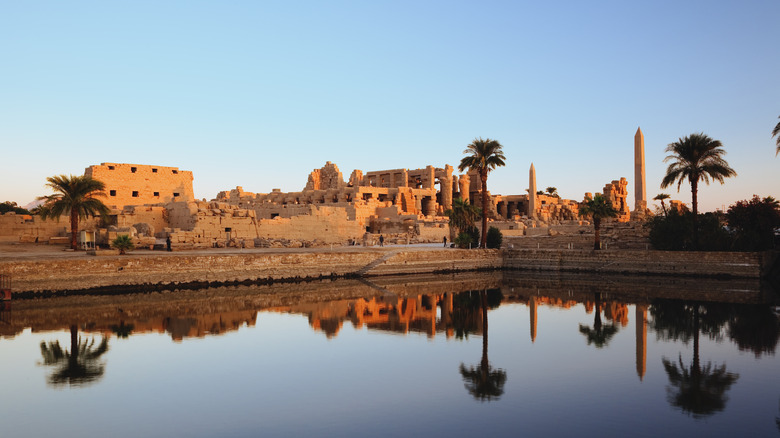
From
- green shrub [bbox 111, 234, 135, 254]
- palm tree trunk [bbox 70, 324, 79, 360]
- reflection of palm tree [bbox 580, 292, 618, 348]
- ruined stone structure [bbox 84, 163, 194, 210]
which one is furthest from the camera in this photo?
ruined stone structure [bbox 84, 163, 194, 210]

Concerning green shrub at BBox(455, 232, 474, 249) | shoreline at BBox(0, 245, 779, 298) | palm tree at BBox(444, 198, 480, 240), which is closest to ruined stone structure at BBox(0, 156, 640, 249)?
shoreline at BBox(0, 245, 779, 298)

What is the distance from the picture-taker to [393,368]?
12133mm

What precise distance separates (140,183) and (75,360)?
2968 centimetres

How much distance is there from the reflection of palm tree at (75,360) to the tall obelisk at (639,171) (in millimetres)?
40816

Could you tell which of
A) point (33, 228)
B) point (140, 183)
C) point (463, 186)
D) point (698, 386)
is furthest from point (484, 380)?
point (463, 186)

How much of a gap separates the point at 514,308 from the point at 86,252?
1757cm

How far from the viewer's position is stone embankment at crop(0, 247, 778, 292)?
66.0ft

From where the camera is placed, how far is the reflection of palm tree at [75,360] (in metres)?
11.2

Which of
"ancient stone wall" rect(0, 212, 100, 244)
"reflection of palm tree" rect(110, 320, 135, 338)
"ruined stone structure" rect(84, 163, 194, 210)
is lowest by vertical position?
"reflection of palm tree" rect(110, 320, 135, 338)

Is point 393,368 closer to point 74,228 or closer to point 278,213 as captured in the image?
point 74,228

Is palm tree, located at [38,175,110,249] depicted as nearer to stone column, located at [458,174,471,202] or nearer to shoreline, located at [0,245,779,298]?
shoreline, located at [0,245,779,298]

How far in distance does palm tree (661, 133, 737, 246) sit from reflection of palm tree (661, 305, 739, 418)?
16.8 meters

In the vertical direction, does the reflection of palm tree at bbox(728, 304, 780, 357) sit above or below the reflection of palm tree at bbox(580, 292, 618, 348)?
above

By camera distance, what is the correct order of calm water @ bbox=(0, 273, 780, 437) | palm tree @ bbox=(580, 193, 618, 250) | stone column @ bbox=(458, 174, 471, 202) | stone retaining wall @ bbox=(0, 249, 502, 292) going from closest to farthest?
calm water @ bbox=(0, 273, 780, 437)
stone retaining wall @ bbox=(0, 249, 502, 292)
palm tree @ bbox=(580, 193, 618, 250)
stone column @ bbox=(458, 174, 471, 202)
